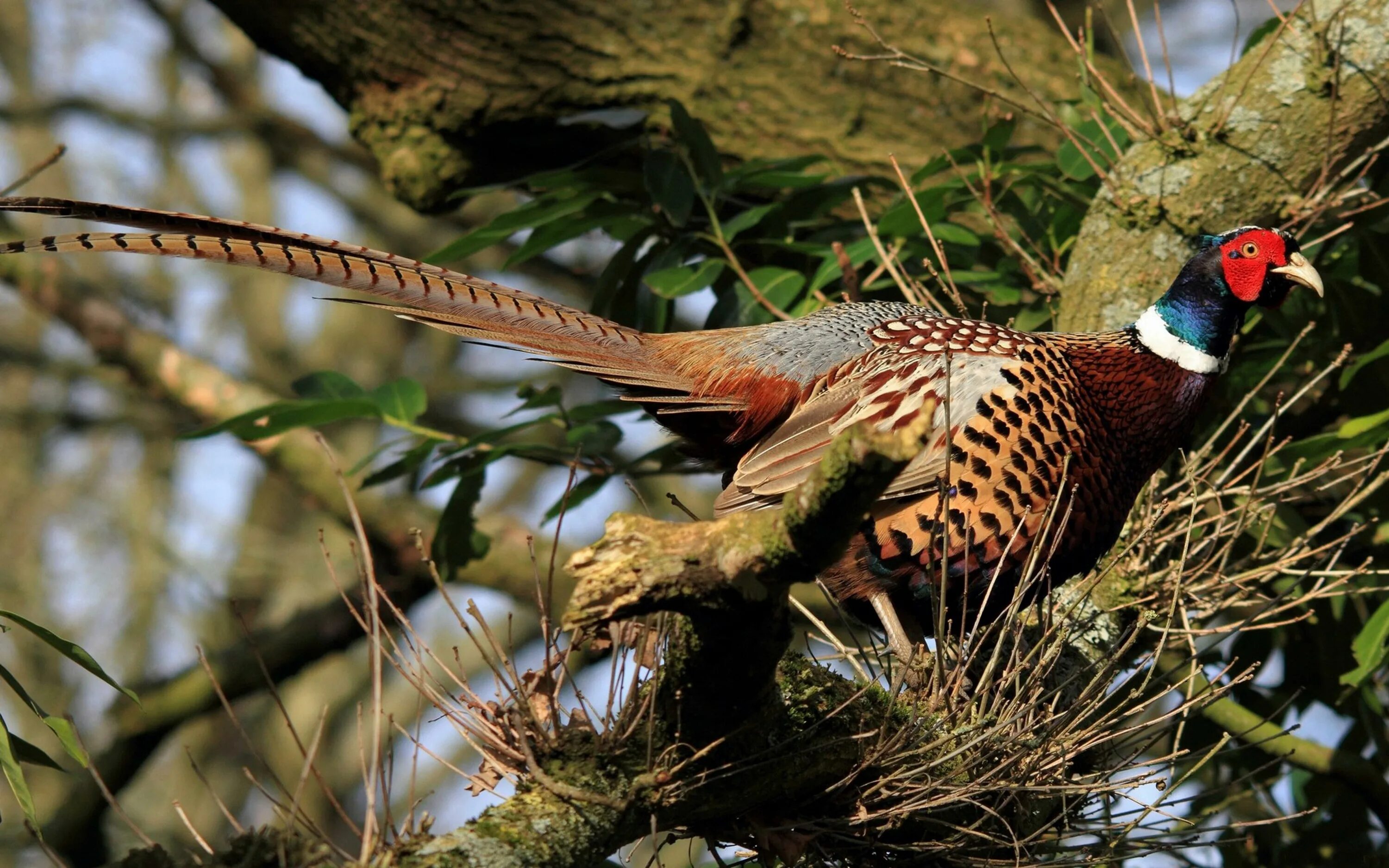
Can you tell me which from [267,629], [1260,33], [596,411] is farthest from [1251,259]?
[267,629]

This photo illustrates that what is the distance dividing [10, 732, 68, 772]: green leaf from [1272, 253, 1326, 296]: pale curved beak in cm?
313

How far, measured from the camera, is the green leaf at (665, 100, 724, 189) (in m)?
4.19

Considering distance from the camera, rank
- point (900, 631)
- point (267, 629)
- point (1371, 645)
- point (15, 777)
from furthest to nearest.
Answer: point (267, 629)
point (1371, 645)
point (900, 631)
point (15, 777)

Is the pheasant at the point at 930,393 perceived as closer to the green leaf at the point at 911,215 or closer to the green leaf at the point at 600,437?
the green leaf at the point at 911,215

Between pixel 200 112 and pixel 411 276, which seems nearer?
pixel 411 276

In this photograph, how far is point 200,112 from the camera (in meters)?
10.3

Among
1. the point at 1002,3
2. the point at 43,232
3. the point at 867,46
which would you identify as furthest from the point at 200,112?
the point at 867,46

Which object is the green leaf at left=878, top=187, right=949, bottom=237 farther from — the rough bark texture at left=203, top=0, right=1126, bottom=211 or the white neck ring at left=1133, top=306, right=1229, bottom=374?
the rough bark texture at left=203, top=0, right=1126, bottom=211

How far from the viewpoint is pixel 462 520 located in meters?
4.44

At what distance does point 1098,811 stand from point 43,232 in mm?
8669

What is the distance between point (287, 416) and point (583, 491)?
1.00 meters

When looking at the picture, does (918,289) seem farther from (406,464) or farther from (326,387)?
(326,387)

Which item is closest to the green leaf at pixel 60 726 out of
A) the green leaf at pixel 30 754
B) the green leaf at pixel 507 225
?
the green leaf at pixel 30 754

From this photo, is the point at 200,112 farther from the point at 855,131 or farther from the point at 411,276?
the point at 411,276
